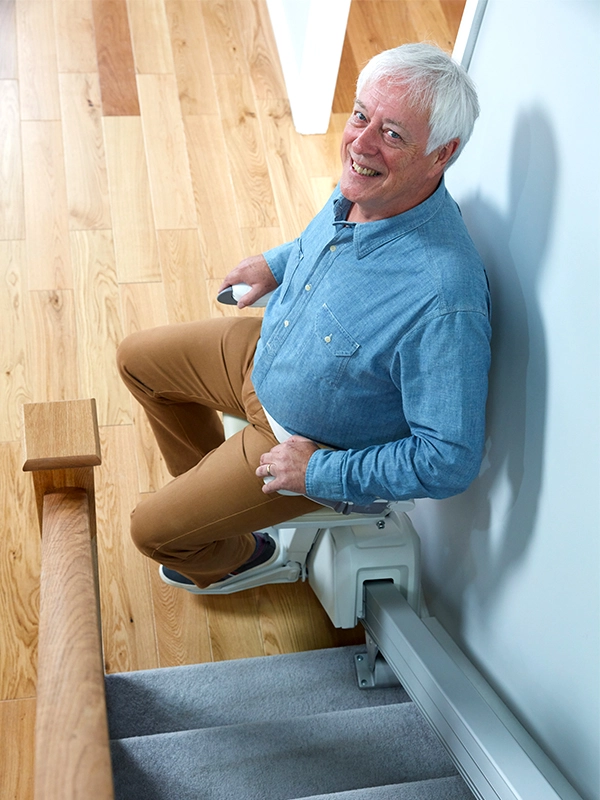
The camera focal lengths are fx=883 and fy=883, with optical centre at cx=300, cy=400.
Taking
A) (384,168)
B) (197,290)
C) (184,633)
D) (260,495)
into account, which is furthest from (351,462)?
(197,290)

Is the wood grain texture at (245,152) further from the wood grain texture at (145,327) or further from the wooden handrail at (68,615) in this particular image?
the wooden handrail at (68,615)

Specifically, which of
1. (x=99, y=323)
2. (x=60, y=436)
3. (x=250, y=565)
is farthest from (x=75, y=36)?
(x=60, y=436)

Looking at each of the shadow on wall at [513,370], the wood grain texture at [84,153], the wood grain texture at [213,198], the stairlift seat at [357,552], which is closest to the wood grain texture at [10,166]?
the wood grain texture at [84,153]

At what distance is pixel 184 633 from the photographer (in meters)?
2.12

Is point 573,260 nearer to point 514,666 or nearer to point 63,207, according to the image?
point 514,666

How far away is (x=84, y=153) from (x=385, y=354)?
1912 mm

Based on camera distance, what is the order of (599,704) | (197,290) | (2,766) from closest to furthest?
(599,704) → (2,766) → (197,290)

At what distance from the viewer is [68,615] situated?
1171 millimetres

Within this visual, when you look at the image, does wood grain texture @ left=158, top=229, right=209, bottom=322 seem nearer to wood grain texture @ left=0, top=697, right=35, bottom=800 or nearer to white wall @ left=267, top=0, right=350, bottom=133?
white wall @ left=267, top=0, right=350, bottom=133

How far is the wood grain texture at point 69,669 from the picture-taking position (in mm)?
949

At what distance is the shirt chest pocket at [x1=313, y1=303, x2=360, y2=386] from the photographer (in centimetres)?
Result: 157

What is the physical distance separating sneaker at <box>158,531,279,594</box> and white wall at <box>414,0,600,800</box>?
1.82ft

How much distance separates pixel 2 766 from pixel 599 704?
1.22 m

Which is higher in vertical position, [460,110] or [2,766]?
[460,110]
